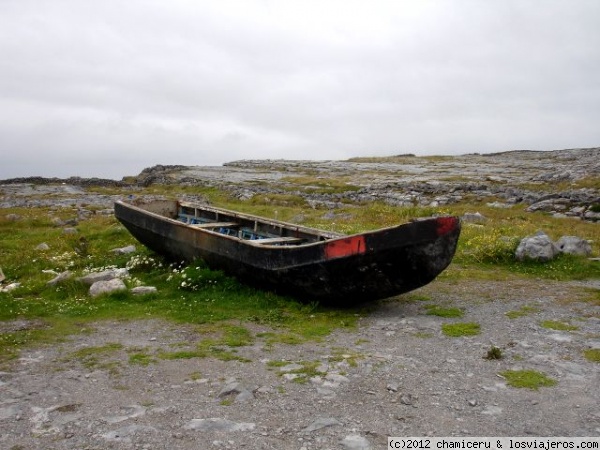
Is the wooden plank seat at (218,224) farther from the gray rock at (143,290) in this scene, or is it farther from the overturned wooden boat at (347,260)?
the gray rock at (143,290)

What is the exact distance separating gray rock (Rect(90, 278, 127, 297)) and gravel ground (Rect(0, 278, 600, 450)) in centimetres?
188

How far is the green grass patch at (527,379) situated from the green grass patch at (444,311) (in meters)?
2.83

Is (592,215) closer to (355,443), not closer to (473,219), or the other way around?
(473,219)

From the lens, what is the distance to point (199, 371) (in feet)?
23.9

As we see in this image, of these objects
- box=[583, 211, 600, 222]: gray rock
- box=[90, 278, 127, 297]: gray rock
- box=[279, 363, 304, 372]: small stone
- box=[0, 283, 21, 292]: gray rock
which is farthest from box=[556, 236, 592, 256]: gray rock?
box=[0, 283, 21, 292]: gray rock

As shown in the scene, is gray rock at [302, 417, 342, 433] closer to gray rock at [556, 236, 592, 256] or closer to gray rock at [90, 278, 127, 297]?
gray rock at [90, 278, 127, 297]

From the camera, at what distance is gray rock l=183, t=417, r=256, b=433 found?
5.58 meters

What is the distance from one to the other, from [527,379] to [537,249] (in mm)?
8011

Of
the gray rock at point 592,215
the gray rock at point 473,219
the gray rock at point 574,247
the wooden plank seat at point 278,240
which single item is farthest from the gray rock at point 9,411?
the gray rock at point 592,215

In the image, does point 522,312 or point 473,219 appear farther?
point 473,219

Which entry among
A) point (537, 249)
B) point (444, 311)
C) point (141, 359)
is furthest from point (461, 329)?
point (537, 249)

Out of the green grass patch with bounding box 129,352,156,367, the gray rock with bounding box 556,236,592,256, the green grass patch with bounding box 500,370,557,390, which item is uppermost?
the gray rock with bounding box 556,236,592,256

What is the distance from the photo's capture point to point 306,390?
21.5ft

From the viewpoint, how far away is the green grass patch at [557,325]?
29.0 ft
